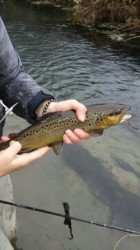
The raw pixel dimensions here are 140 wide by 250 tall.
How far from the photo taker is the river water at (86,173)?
5.20m

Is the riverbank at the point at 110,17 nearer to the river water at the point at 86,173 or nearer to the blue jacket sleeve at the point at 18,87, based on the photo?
the river water at the point at 86,173

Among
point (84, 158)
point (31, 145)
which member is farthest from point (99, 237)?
point (31, 145)

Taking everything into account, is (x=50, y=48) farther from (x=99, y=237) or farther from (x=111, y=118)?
(x=111, y=118)

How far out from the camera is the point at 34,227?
17.3 ft

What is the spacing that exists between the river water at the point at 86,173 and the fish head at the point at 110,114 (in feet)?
8.39

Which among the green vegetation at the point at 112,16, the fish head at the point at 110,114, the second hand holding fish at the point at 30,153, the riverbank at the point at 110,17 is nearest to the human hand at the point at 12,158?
the second hand holding fish at the point at 30,153

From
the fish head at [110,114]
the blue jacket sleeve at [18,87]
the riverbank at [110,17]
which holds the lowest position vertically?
the riverbank at [110,17]

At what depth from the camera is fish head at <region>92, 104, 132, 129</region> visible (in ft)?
9.53

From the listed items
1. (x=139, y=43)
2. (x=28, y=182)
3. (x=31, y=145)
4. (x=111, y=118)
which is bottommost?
(x=139, y=43)

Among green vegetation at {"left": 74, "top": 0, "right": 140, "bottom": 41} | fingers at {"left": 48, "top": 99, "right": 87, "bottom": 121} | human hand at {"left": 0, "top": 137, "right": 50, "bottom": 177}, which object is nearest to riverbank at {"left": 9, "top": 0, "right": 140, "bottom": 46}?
green vegetation at {"left": 74, "top": 0, "right": 140, "bottom": 41}

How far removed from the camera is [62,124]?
298 centimetres

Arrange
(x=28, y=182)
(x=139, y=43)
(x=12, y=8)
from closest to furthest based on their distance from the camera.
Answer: (x=28, y=182)
(x=139, y=43)
(x=12, y=8)

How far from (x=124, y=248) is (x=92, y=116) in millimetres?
2699

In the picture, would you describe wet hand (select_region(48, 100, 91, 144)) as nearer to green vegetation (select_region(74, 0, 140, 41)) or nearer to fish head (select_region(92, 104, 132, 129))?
fish head (select_region(92, 104, 132, 129))
